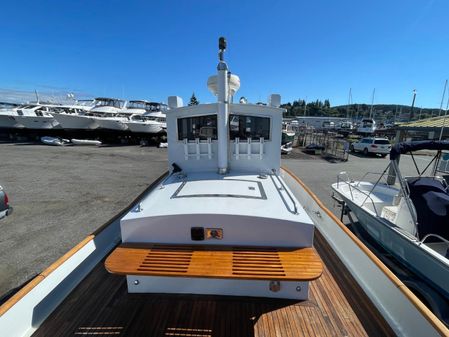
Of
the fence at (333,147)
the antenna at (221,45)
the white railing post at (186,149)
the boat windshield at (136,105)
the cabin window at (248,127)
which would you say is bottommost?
the fence at (333,147)

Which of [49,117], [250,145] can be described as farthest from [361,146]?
[49,117]

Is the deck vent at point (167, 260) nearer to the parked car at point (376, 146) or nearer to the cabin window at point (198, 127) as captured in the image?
the cabin window at point (198, 127)

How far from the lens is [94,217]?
6.73m

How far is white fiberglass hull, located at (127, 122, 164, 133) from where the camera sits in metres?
25.9

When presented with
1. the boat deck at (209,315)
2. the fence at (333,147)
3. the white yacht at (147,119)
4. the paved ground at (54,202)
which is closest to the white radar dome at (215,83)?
the boat deck at (209,315)

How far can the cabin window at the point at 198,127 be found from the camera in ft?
14.5

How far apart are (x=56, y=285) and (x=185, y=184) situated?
2.08 m

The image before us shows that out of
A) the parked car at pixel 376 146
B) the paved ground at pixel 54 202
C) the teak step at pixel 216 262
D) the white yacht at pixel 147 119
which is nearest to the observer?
the teak step at pixel 216 262

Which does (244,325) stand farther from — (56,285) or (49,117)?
(49,117)

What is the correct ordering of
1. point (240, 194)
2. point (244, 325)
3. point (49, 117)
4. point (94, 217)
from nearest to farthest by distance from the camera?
point (244, 325)
point (240, 194)
point (94, 217)
point (49, 117)

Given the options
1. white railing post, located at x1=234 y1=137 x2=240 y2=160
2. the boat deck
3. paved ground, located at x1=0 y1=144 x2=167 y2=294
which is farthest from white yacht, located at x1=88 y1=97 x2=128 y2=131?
the boat deck

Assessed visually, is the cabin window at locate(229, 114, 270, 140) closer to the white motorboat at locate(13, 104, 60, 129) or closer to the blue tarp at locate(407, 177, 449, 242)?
the blue tarp at locate(407, 177, 449, 242)

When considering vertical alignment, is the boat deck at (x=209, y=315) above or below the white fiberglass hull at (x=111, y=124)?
below

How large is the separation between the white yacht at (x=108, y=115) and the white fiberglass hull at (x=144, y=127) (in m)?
1.40
